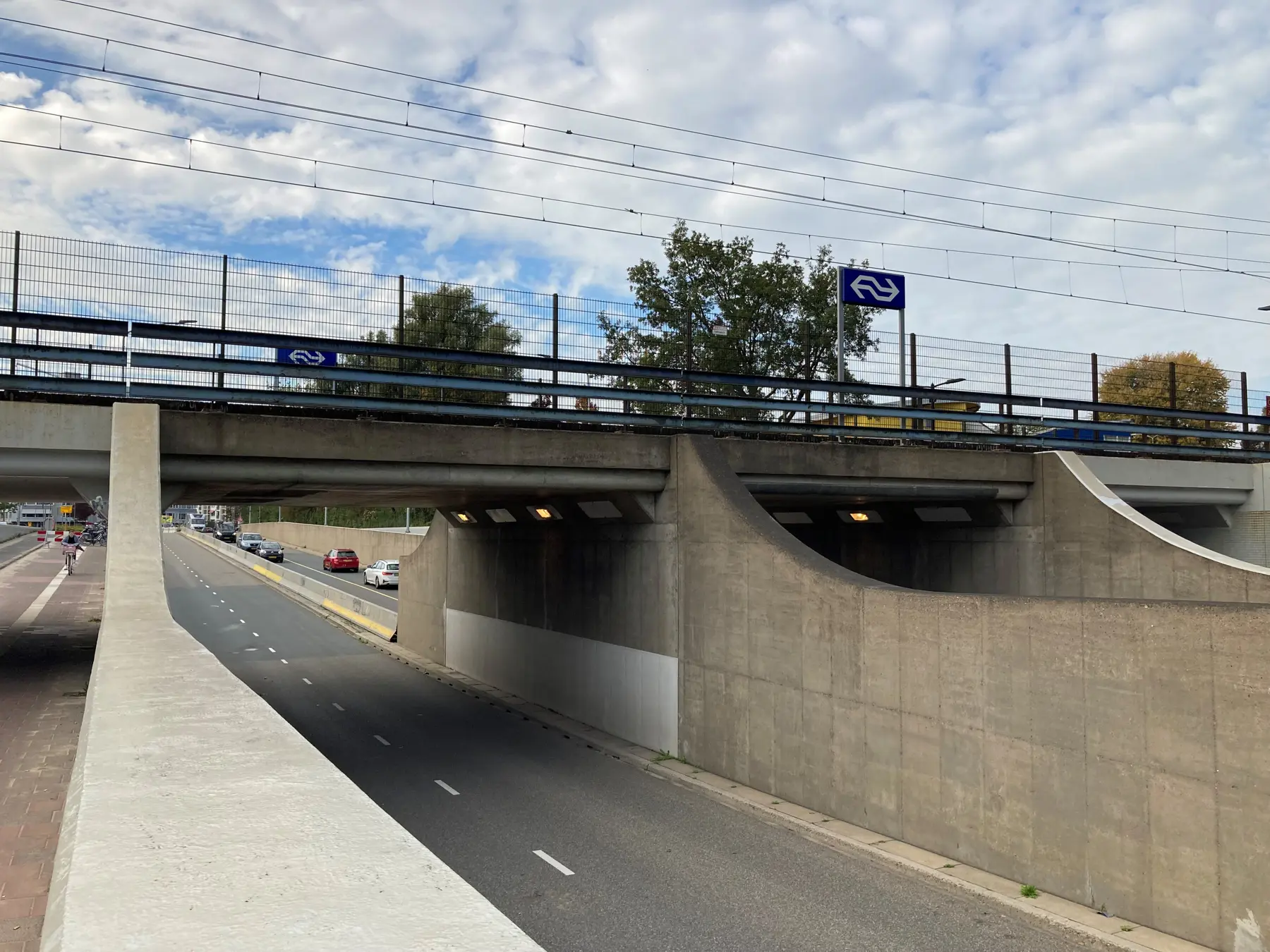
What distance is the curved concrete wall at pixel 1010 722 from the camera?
8109mm

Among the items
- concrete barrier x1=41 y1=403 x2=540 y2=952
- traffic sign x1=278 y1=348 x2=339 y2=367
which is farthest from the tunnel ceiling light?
concrete barrier x1=41 y1=403 x2=540 y2=952

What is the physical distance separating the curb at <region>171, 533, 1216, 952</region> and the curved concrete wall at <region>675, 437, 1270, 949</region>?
0.15 meters

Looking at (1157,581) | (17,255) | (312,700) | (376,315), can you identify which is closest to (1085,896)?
(1157,581)

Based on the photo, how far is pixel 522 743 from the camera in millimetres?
17531

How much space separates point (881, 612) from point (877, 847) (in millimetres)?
2864

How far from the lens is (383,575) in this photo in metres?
49.7

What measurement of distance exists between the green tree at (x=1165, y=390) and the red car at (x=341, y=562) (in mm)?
45077

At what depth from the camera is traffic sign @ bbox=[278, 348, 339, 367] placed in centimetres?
1430

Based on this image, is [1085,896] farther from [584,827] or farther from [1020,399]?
[1020,399]

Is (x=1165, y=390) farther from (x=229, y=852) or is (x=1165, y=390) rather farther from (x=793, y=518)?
(x=229, y=852)

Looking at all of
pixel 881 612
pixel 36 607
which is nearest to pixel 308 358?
pixel 881 612

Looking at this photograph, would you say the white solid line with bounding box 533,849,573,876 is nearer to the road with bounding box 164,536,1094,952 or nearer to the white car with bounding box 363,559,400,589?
the road with bounding box 164,536,1094,952

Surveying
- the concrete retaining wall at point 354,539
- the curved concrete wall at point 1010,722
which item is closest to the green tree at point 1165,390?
the curved concrete wall at point 1010,722

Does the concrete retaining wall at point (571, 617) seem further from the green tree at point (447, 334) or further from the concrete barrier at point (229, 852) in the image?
the concrete barrier at point (229, 852)
